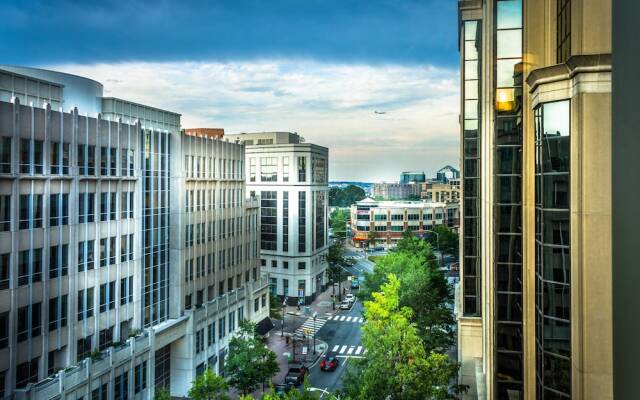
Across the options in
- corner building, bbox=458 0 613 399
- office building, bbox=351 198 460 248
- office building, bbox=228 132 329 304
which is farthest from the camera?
office building, bbox=351 198 460 248

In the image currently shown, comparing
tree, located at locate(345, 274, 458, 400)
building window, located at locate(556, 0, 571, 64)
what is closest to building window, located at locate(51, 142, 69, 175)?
tree, located at locate(345, 274, 458, 400)

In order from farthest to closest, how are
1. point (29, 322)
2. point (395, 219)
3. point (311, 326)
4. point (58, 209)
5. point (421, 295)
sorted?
point (395, 219) → point (311, 326) → point (421, 295) → point (58, 209) → point (29, 322)

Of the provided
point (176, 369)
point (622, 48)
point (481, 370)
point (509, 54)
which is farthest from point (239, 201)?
point (622, 48)

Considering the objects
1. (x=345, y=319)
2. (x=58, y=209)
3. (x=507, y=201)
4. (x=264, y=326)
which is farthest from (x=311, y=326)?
(x=507, y=201)

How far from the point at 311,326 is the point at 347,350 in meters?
7.50

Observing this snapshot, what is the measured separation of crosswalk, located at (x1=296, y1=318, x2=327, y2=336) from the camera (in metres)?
42.7

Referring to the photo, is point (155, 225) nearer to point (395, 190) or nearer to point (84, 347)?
point (84, 347)

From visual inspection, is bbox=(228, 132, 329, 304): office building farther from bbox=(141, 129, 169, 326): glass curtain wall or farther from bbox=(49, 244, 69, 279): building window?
bbox=(49, 244, 69, 279): building window

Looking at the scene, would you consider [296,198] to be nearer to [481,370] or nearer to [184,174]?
[184,174]

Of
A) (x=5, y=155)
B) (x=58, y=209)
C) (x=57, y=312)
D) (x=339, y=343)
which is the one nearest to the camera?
(x=5, y=155)

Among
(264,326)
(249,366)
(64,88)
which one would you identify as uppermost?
(64,88)

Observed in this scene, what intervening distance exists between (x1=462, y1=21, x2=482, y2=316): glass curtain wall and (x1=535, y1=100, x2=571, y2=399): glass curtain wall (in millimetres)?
15879

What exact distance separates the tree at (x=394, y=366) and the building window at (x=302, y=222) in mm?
32405

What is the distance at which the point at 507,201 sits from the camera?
44.0 ft
